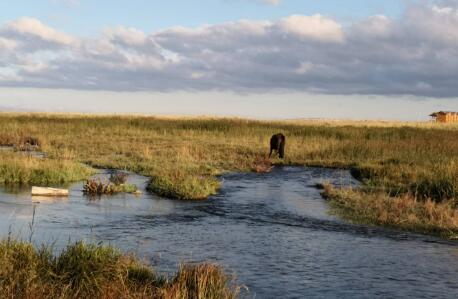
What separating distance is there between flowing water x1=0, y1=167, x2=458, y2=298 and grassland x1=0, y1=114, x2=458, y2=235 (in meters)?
1.71

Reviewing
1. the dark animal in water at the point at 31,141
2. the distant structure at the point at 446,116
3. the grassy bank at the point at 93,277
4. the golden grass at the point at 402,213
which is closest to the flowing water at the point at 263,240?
the golden grass at the point at 402,213

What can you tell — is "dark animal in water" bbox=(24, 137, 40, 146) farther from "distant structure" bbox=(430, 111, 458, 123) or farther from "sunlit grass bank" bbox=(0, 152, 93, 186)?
"distant structure" bbox=(430, 111, 458, 123)

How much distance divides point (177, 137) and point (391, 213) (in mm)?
26879

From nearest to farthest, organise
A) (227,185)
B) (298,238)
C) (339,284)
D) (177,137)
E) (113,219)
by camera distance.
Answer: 1. (339,284)
2. (298,238)
3. (113,219)
4. (227,185)
5. (177,137)

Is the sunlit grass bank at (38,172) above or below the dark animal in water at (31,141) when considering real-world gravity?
below

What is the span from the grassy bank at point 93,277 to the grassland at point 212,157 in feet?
26.5

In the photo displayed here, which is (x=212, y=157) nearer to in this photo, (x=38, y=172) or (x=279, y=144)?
(x=279, y=144)

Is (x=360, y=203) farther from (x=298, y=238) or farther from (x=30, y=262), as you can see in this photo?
(x=30, y=262)

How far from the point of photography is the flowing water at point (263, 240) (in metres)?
9.46

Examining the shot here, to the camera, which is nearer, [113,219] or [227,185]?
[113,219]

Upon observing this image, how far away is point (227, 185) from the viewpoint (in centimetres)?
2194

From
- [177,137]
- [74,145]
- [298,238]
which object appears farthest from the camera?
[177,137]

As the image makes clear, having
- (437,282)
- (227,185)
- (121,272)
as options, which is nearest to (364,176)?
(227,185)

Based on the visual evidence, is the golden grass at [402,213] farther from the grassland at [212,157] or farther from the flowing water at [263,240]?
the flowing water at [263,240]
